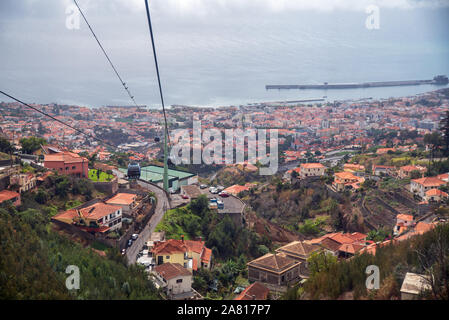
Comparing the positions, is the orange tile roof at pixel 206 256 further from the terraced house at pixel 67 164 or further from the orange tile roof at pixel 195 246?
the terraced house at pixel 67 164

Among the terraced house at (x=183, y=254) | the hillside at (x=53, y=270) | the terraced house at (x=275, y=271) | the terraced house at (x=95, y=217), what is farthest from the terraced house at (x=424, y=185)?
the hillside at (x=53, y=270)

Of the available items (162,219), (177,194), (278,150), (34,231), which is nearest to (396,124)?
(278,150)

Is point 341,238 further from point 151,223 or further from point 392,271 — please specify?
point 392,271

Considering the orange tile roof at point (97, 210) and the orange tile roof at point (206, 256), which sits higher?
the orange tile roof at point (97, 210)

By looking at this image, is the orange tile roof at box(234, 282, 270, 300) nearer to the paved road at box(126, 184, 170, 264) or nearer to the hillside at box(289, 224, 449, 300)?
the hillside at box(289, 224, 449, 300)

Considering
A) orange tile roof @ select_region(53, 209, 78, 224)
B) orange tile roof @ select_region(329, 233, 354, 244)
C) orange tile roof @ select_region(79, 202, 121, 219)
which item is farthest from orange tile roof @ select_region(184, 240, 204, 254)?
orange tile roof @ select_region(329, 233, 354, 244)

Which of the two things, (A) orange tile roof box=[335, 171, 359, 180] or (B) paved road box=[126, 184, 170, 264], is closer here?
(B) paved road box=[126, 184, 170, 264]

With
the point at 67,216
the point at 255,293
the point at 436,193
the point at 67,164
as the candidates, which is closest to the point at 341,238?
the point at 436,193

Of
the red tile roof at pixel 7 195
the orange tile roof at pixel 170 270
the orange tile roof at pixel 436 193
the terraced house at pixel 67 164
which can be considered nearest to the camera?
the orange tile roof at pixel 170 270
